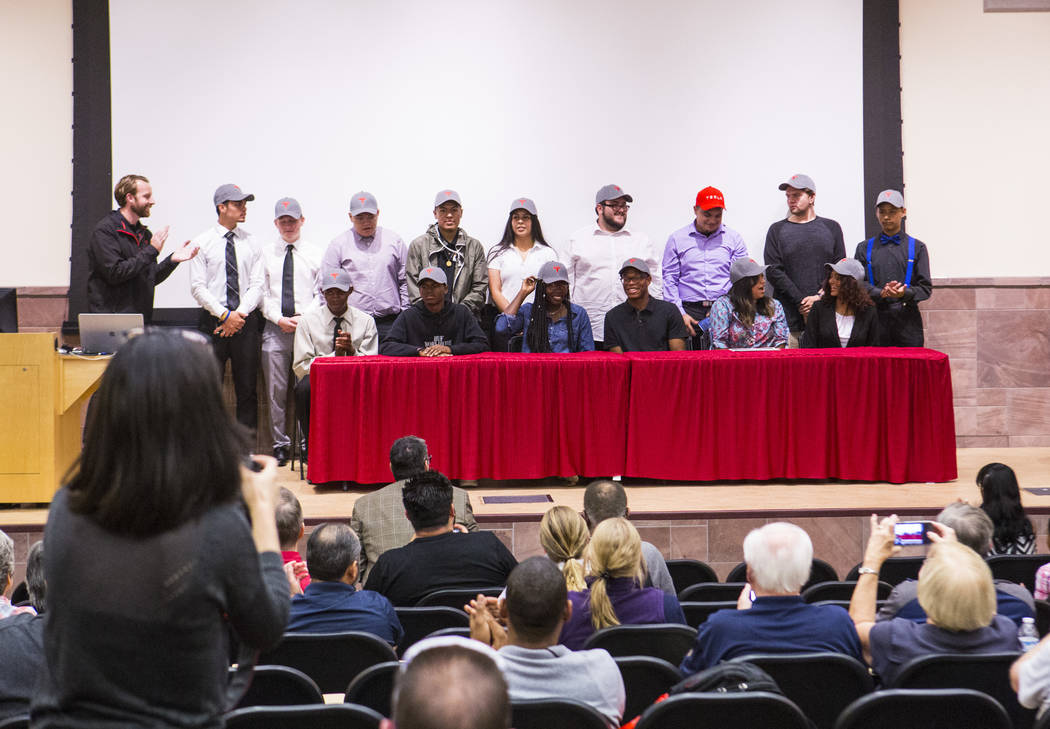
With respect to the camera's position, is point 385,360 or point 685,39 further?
point 685,39

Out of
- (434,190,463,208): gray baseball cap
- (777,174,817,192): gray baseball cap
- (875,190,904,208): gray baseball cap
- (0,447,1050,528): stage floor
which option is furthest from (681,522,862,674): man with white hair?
(777,174,817,192): gray baseball cap

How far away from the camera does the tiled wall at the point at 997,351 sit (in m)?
9.17

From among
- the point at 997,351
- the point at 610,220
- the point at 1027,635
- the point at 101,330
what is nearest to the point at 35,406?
the point at 101,330

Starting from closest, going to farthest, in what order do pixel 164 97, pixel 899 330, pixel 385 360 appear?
1. pixel 385 360
2. pixel 899 330
3. pixel 164 97

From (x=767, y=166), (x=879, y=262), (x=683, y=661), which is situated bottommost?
(x=683, y=661)

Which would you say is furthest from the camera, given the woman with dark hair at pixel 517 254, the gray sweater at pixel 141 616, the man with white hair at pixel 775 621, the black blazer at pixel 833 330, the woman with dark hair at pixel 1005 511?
the woman with dark hair at pixel 517 254

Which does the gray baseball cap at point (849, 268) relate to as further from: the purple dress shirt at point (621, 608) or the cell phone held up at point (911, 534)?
the purple dress shirt at point (621, 608)

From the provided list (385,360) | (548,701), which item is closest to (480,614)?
(548,701)

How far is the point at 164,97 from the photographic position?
8875 mm

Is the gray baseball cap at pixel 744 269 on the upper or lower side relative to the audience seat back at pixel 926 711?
upper

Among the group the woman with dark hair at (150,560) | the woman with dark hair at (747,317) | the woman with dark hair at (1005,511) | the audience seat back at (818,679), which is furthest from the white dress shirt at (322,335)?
the woman with dark hair at (150,560)

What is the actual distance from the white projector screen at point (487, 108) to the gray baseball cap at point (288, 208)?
19.7 inches

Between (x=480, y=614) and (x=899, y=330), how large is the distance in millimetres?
5864

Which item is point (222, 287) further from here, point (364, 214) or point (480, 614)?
point (480, 614)
